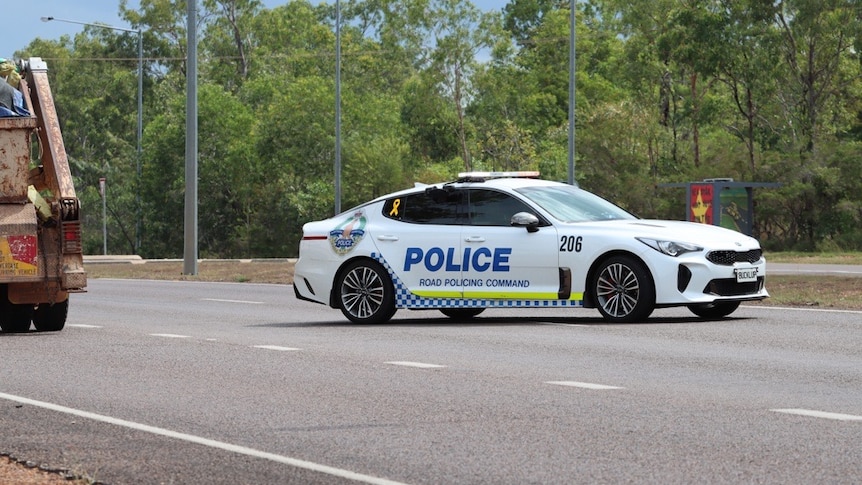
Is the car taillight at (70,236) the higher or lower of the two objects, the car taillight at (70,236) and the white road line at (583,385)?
the higher

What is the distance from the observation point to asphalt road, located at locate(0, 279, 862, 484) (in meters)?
7.98

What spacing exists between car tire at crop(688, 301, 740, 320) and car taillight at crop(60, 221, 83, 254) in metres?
6.51

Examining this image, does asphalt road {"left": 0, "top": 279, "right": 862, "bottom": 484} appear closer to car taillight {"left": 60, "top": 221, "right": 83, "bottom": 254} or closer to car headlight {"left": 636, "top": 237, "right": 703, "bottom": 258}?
car headlight {"left": 636, "top": 237, "right": 703, "bottom": 258}

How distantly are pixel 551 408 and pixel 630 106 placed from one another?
5404 centimetres

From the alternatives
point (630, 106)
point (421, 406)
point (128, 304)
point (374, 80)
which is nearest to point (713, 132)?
point (630, 106)

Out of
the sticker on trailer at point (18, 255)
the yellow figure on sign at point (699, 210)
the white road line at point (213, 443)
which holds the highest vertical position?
the yellow figure on sign at point (699, 210)

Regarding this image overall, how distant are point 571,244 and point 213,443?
8776 mm

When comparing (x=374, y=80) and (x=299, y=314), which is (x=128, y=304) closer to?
(x=299, y=314)

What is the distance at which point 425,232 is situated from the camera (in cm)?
1798

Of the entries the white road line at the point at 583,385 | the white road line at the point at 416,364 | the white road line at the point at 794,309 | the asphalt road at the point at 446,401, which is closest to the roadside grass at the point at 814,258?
the white road line at the point at 794,309

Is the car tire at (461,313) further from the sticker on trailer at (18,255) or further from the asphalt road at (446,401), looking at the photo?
the sticker on trailer at (18,255)

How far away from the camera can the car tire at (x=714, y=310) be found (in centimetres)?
1772

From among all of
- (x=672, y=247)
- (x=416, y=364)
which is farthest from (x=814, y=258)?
(x=416, y=364)

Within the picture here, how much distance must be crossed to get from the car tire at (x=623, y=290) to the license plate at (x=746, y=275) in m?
0.93
